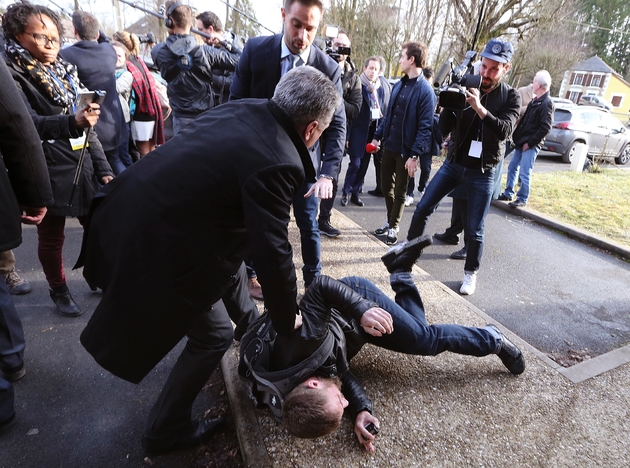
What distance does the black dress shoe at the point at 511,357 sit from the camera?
2.54 metres

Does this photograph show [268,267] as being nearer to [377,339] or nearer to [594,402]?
[377,339]

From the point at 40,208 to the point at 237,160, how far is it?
1495 millimetres

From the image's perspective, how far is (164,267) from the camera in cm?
151

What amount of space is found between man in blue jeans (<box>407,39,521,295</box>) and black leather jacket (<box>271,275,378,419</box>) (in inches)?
81.3

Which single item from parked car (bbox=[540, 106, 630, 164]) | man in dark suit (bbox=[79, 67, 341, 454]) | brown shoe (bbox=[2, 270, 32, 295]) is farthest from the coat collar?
parked car (bbox=[540, 106, 630, 164])

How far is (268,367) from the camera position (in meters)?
2.04

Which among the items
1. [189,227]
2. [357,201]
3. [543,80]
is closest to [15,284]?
[189,227]

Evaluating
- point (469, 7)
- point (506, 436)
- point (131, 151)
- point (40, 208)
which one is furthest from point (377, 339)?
point (469, 7)

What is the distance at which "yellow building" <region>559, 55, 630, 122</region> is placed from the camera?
46.9 meters

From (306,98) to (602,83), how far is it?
60.1 m

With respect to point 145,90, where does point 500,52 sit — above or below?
above

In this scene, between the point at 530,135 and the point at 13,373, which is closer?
the point at 13,373

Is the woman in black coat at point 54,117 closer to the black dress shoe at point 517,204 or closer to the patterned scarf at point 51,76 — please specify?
the patterned scarf at point 51,76

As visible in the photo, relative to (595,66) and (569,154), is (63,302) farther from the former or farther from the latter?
(595,66)
